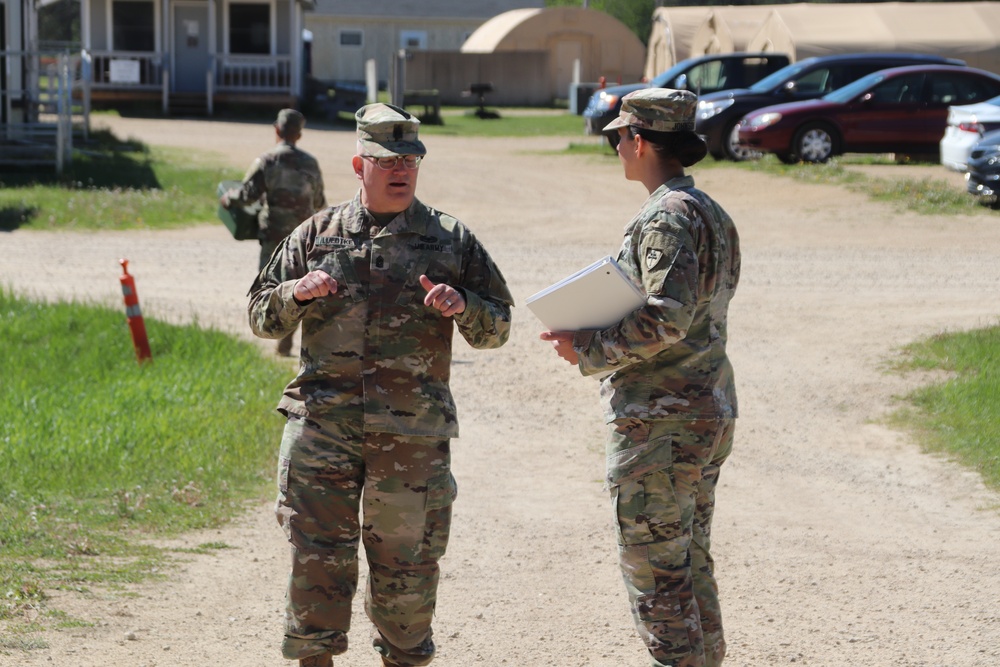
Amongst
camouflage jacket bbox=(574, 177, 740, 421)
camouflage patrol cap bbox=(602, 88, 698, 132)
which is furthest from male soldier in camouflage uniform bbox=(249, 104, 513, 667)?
camouflage patrol cap bbox=(602, 88, 698, 132)

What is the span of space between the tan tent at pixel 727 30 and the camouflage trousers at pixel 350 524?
107 ft

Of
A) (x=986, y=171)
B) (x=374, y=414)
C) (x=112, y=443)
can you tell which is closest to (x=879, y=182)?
(x=986, y=171)

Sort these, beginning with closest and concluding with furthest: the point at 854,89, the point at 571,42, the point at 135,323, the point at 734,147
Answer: the point at 135,323
the point at 854,89
the point at 734,147
the point at 571,42

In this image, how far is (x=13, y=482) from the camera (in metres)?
6.82

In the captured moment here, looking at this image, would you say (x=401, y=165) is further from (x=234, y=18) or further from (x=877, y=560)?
(x=234, y=18)

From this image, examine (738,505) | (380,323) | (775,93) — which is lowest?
(738,505)

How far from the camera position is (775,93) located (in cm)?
2322

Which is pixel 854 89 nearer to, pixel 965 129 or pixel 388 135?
pixel 965 129

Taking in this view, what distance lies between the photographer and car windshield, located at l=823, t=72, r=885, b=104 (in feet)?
71.4

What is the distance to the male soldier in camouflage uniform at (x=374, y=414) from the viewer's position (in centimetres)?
419

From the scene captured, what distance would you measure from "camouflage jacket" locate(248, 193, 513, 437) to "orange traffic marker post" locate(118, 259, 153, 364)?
557 cm

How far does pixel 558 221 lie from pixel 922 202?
4839 mm

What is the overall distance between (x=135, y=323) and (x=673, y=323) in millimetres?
6528

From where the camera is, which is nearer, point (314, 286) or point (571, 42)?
point (314, 286)
